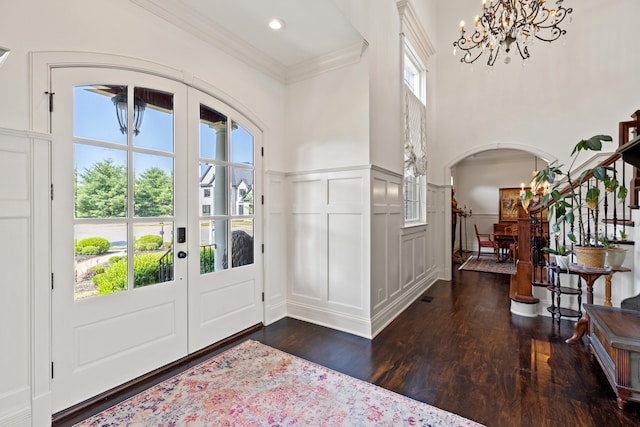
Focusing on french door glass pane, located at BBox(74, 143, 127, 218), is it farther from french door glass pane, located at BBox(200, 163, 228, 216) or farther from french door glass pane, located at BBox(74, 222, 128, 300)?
french door glass pane, located at BBox(200, 163, 228, 216)

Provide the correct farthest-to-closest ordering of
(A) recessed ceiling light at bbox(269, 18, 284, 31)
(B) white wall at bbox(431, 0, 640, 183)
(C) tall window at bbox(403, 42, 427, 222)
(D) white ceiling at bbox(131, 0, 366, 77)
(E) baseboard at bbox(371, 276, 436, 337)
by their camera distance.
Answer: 1. (B) white wall at bbox(431, 0, 640, 183)
2. (C) tall window at bbox(403, 42, 427, 222)
3. (E) baseboard at bbox(371, 276, 436, 337)
4. (A) recessed ceiling light at bbox(269, 18, 284, 31)
5. (D) white ceiling at bbox(131, 0, 366, 77)

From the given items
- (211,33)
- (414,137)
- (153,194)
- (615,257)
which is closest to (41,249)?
(153,194)

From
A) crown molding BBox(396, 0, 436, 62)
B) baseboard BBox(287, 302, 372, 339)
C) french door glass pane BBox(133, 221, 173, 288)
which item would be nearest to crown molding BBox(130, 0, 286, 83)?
french door glass pane BBox(133, 221, 173, 288)

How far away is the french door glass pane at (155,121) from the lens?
7.77 ft

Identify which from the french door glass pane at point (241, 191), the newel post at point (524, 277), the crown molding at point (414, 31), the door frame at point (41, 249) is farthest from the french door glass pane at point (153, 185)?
the newel post at point (524, 277)

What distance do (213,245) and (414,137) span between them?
3606mm

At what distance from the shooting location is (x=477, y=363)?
8.48ft

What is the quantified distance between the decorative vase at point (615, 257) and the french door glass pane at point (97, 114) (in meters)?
4.55

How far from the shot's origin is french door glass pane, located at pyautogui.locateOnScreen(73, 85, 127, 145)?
204 centimetres

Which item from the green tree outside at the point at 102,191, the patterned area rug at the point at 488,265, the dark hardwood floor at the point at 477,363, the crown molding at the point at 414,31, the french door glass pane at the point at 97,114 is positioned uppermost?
the crown molding at the point at 414,31

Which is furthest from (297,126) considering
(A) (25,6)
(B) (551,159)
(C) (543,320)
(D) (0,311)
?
(B) (551,159)

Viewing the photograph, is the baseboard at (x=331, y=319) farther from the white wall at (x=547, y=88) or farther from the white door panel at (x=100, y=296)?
the white wall at (x=547, y=88)

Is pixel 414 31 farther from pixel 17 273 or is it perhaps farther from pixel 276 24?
pixel 17 273

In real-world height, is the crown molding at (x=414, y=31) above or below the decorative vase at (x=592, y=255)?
above
